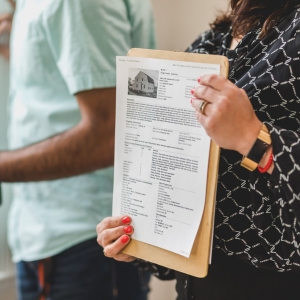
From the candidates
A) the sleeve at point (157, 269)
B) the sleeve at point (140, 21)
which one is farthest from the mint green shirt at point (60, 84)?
the sleeve at point (157, 269)

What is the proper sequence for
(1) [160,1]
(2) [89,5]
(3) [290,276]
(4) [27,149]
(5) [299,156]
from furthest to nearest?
1. (1) [160,1]
2. (4) [27,149]
3. (2) [89,5]
4. (3) [290,276]
5. (5) [299,156]

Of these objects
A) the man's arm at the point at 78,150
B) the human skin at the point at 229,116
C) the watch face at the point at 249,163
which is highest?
the human skin at the point at 229,116

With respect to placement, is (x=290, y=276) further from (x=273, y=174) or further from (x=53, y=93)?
(x=53, y=93)

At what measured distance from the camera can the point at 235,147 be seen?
577 mm

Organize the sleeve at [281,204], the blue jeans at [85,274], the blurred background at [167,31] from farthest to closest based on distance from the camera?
the blurred background at [167,31], the blue jeans at [85,274], the sleeve at [281,204]

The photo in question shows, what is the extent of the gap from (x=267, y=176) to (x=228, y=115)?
13cm

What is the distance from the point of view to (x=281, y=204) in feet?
1.93

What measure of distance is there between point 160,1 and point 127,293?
1082mm

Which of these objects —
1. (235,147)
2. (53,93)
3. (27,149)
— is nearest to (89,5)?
(53,93)

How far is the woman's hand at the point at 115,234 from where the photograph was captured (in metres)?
0.75

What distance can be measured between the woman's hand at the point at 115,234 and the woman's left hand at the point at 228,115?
27 cm

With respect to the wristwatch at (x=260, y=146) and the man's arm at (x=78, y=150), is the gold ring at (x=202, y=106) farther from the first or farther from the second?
the man's arm at (x=78, y=150)

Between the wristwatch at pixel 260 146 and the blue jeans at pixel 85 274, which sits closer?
the wristwatch at pixel 260 146

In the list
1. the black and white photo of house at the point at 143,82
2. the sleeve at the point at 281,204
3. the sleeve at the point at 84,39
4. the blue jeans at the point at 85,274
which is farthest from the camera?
the blue jeans at the point at 85,274
